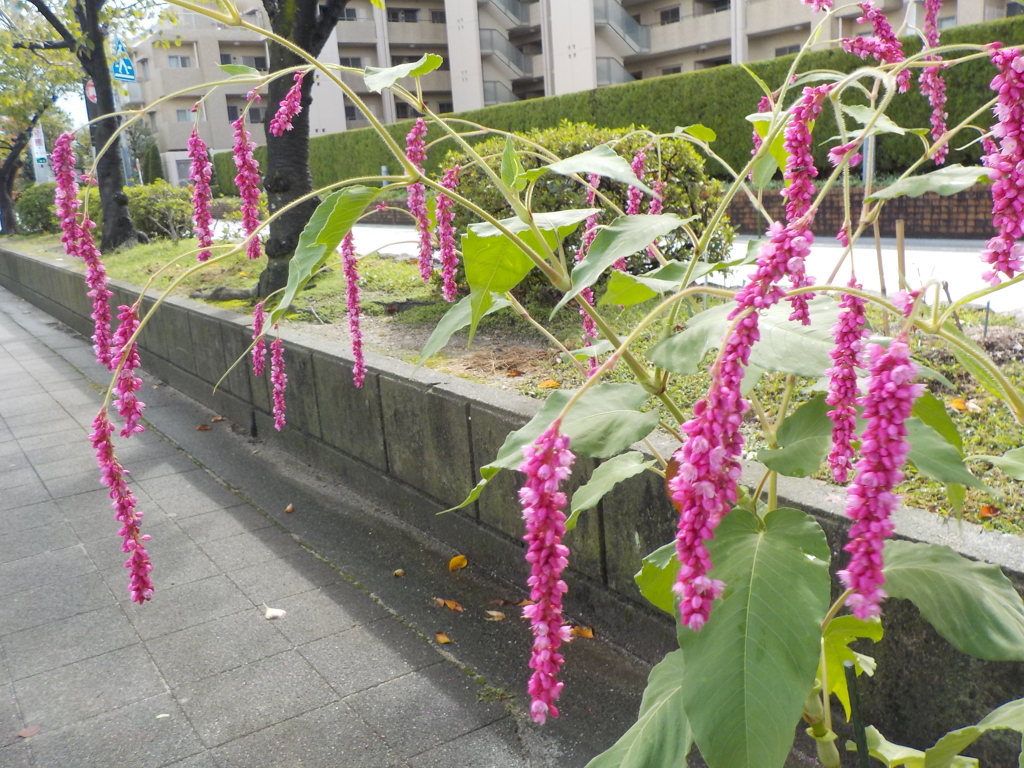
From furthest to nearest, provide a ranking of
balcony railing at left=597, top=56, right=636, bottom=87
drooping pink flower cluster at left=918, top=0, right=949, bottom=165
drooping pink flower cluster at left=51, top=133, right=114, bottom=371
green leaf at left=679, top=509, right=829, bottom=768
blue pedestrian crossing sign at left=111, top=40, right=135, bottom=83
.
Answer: balcony railing at left=597, top=56, right=636, bottom=87 < blue pedestrian crossing sign at left=111, top=40, right=135, bottom=83 < drooping pink flower cluster at left=51, top=133, right=114, bottom=371 < drooping pink flower cluster at left=918, top=0, right=949, bottom=165 < green leaf at left=679, top=509, right=829, bottom=768

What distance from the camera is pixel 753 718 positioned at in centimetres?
99

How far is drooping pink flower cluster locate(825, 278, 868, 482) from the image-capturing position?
3.31ft

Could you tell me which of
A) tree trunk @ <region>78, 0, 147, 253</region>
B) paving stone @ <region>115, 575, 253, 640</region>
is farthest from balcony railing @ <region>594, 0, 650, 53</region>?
paving stone @ <region>115, 575, 253, 640</region>

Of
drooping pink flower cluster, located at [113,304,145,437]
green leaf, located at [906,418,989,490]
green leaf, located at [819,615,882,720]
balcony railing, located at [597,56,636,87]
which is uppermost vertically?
balcony railing, located at [597,56,636,87]

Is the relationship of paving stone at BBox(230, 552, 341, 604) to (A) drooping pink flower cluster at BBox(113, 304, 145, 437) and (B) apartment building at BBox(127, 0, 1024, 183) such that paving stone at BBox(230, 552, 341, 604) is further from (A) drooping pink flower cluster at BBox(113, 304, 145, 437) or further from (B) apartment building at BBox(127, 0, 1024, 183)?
(B) apartment building at BBox(127, 0, 1024, 183)

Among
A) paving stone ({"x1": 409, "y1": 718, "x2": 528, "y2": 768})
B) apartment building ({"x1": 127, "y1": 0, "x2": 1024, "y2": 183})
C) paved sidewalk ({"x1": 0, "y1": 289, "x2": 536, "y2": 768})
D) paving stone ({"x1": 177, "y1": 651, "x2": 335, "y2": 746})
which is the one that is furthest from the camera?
apartment building ({"x1": 127, "y1": 0, "x2": 1024, "y2": 183})

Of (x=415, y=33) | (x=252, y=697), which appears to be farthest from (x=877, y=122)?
(x=415, y=33)

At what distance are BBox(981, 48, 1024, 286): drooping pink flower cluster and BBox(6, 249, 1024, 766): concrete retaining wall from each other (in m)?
0.86

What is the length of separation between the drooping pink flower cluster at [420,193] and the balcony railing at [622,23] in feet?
99.2

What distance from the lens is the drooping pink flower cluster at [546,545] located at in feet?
2.65

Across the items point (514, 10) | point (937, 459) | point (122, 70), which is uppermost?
point (514, 10)

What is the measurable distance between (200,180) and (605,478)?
1.37 meters

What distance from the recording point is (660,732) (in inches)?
53.8

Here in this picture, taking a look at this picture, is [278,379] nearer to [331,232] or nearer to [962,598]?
[331,232]
